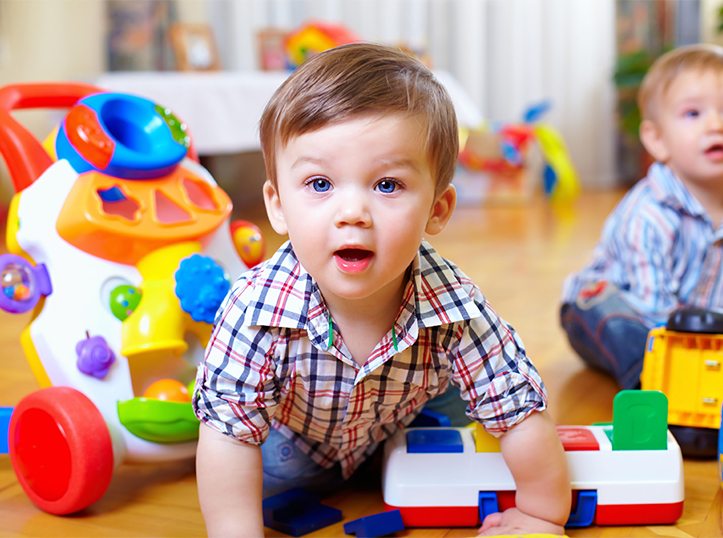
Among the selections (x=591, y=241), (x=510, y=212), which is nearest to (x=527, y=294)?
(x=591, y=241)

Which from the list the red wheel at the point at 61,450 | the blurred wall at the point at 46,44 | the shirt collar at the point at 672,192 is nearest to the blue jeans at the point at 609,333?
the shirt collar at the point at 672,192

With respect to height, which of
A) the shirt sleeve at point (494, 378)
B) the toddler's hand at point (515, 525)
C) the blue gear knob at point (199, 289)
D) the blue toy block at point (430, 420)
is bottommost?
the toddler's hand at point (515, 525)

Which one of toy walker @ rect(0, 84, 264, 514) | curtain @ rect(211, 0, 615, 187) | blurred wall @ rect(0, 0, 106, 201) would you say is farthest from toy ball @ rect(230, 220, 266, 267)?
curtain @ rect(211, 0, 615, 187)

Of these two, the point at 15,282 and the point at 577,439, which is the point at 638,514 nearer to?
the point at 577,439

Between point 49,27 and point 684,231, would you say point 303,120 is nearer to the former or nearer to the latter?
point 684,231

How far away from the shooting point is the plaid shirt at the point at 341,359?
0.66 metres

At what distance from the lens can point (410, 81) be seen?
23.8 inches

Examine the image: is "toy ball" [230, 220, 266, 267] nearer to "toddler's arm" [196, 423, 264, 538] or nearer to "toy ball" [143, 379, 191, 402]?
"toy ball" [143, 379, 191, 402]

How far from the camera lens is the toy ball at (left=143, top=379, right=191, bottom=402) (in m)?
0.78

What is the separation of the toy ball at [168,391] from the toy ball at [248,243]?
7.5 inches

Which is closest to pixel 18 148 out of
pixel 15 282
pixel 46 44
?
pixel 15 282

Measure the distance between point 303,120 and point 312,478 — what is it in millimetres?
385

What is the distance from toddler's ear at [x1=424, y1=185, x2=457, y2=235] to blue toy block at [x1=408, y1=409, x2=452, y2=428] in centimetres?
25

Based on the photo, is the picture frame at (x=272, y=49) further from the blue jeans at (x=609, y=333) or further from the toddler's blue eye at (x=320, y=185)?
the toddler's blue eye at (x=320, y=185)
